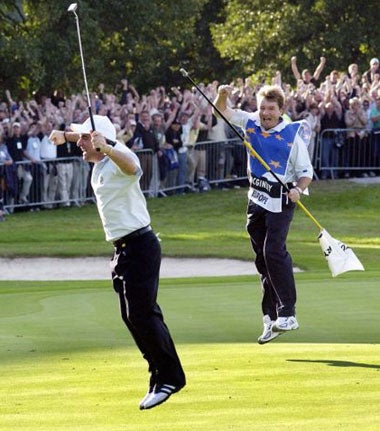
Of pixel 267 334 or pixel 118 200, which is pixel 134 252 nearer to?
pixel 118 200

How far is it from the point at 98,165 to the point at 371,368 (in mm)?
2637

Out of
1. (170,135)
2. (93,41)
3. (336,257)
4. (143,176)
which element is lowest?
(143,176)

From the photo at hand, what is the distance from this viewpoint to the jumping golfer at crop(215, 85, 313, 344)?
1149 cm

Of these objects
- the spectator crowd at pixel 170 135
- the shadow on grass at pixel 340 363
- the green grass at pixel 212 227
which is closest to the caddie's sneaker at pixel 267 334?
the shadow on grass at pixel 340 363

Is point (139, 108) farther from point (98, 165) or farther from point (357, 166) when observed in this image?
point (98, 165)

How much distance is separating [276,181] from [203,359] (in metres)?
1.76

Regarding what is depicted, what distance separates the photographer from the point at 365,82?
32.8m

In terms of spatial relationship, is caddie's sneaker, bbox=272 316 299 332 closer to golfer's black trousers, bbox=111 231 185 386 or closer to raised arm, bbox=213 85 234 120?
raised arm, bbox=213 85 234 120

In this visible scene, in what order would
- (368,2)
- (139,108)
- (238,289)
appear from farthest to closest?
(368,2), (139,108), (238,289)

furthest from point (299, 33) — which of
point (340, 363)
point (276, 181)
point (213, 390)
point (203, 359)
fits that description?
point (213, 390)

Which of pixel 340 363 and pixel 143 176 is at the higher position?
pixel 340 363

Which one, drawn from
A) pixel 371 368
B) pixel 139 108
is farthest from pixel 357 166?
pixel 371 368

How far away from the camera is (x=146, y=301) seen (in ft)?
29.5

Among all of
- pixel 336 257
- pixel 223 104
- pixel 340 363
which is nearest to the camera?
pixel 340 363
